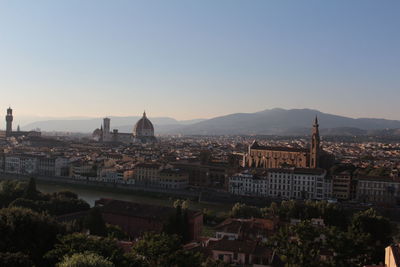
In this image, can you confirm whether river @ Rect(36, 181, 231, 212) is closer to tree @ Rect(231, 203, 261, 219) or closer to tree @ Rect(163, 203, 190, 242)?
tree @ Rect(231, 203, 261, 219)

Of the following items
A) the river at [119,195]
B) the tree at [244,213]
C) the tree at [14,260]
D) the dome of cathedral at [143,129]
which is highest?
the dome of cathedral at [143,129]

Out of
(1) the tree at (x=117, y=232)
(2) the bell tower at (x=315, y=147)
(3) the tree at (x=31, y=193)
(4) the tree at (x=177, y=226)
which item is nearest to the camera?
(4) the tree at (x=177, y=226)

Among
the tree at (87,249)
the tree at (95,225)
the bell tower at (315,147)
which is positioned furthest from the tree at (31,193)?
the bell tower at (315,147)

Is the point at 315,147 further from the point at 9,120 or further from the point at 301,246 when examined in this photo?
the point at 9,120

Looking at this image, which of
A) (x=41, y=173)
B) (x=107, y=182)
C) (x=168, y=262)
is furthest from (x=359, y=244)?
(x=41, y=173)

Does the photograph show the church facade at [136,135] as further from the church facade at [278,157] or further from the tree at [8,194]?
the tree at [8,194]

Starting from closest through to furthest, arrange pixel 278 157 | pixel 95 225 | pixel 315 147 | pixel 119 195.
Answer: pixel 95 225, pixel 119 195, pixel 315 147, pixel 278 157

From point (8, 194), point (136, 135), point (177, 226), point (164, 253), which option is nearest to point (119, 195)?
point (8, 194)
